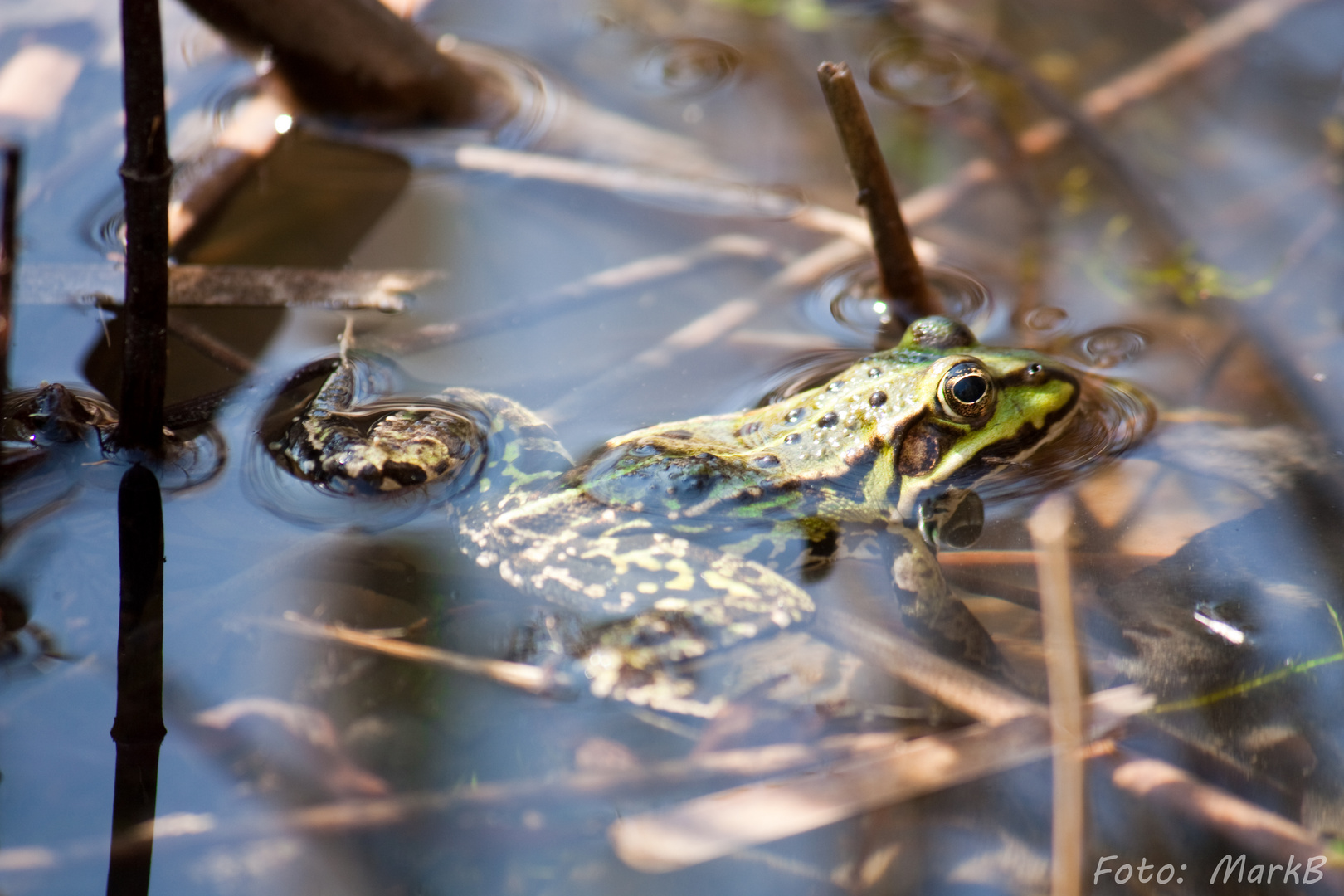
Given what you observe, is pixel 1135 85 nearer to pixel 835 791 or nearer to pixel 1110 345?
pixel 1110 345

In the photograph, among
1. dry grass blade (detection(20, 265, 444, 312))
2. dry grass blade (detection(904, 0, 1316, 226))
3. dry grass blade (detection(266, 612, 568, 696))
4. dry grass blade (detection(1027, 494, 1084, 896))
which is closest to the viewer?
dry grass blade (detection(1027, 494, 1084, 896))

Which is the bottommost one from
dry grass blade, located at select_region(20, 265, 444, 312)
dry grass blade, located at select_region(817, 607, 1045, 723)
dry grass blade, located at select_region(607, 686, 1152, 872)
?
dry grass blade, located at select_region(607, 686, 1152, 872)

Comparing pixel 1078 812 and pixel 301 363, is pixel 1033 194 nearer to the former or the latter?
pixel 1078 812

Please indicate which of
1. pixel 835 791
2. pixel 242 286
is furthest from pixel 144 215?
pixel 835 791

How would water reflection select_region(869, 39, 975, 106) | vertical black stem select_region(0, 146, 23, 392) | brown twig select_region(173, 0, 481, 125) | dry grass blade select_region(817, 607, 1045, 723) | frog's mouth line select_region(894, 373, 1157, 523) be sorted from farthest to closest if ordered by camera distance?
water reflection select_region(869, 39, 975, 106) → brown twig select_region(173, 0, 481, 125) → frog's mouth line select_region(894, 373, 1157, 523) → dry grass blade select_region(817, 607, 1045, 723) → vertical black stem select_region(0, 146, 23, 392)

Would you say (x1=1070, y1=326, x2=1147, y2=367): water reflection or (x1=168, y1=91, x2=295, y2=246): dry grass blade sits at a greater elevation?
(x1=168, y1=91, x2=295, y2=246): dry grass blade

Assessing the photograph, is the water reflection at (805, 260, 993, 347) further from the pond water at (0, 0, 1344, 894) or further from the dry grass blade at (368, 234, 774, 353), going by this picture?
the dry grass blade at (368, 234, 774, 353)

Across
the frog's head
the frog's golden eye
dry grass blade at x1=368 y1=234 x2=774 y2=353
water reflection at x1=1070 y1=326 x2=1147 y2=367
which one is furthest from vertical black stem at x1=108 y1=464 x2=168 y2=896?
water reflection at x1=1070 y1=326 x2=1147 y2=367

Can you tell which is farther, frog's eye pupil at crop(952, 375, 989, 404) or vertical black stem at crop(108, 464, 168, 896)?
frog's eye pupil at crop(952, 375, 989, 404)
